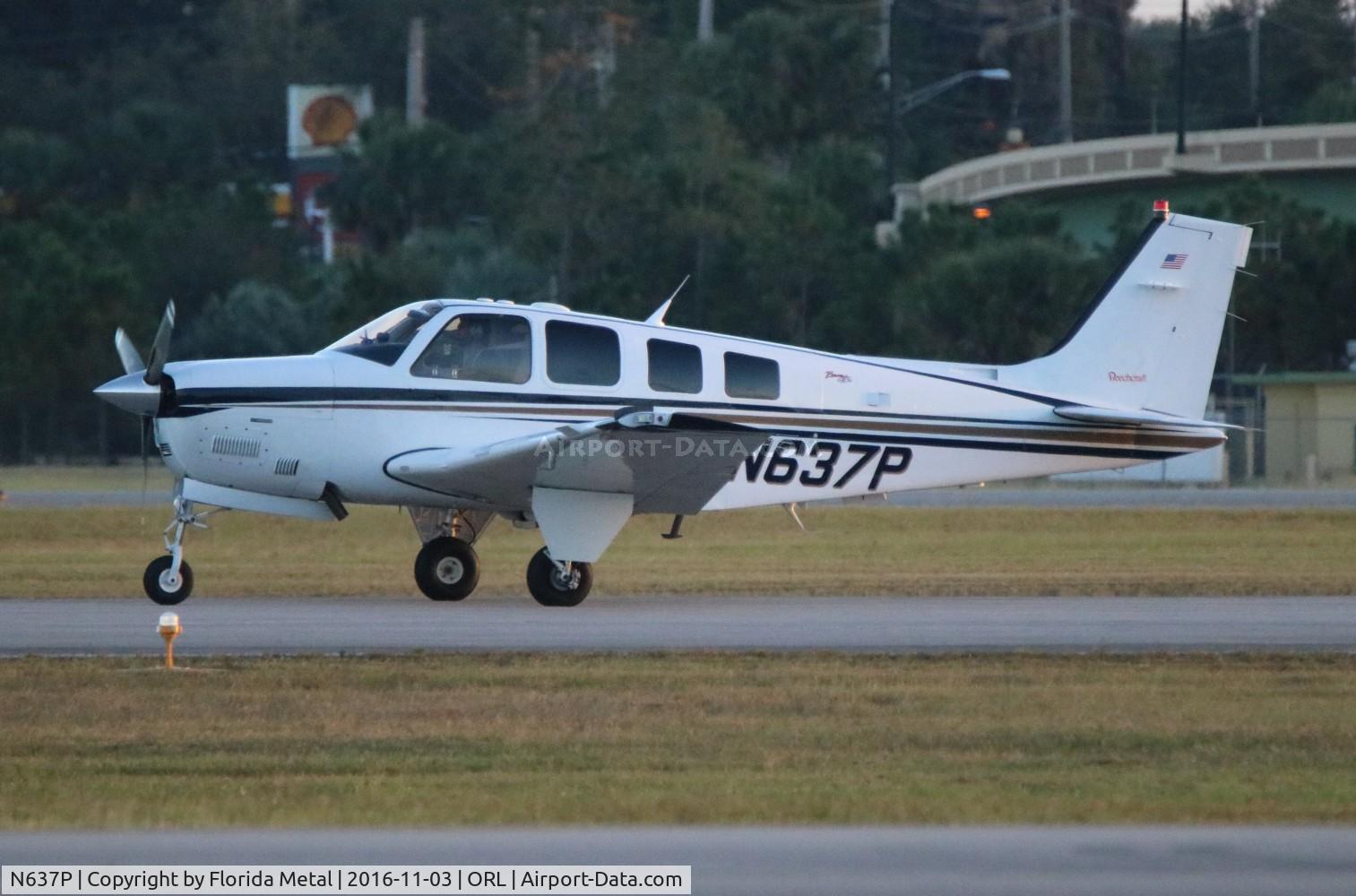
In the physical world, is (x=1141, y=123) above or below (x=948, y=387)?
above

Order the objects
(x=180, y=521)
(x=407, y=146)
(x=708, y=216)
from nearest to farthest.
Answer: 1. (x=180, y=521)
2. (x=708, y=216)
3. (x=407, y=146)

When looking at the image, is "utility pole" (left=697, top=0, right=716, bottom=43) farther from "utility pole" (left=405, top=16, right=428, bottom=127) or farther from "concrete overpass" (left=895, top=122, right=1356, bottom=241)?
"concrete overpass" (left=895, top=122, right=1356, bottom=241)

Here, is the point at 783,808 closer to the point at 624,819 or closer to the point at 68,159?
the point at 624,819

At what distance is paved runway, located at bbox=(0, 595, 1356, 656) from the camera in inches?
479

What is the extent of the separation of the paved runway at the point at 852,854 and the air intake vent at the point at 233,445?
26.6 feet

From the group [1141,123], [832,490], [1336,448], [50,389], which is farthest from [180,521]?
[1141,123]

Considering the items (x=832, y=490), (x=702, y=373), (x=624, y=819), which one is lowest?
(x=624, y=819)

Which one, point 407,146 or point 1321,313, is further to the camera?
point 407,146

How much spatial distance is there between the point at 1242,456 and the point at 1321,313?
4.52 m

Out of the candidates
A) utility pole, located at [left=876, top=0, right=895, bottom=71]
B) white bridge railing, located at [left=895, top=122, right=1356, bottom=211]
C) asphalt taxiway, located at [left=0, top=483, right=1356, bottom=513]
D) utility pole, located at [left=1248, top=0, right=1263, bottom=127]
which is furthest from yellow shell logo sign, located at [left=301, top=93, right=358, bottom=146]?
asphalt taxiway, located at [left=0, top=483, right=1356, bottom=513]

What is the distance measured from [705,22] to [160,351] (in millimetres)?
62967

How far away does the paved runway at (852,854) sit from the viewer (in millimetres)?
5992

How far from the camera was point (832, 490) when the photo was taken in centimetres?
1552
